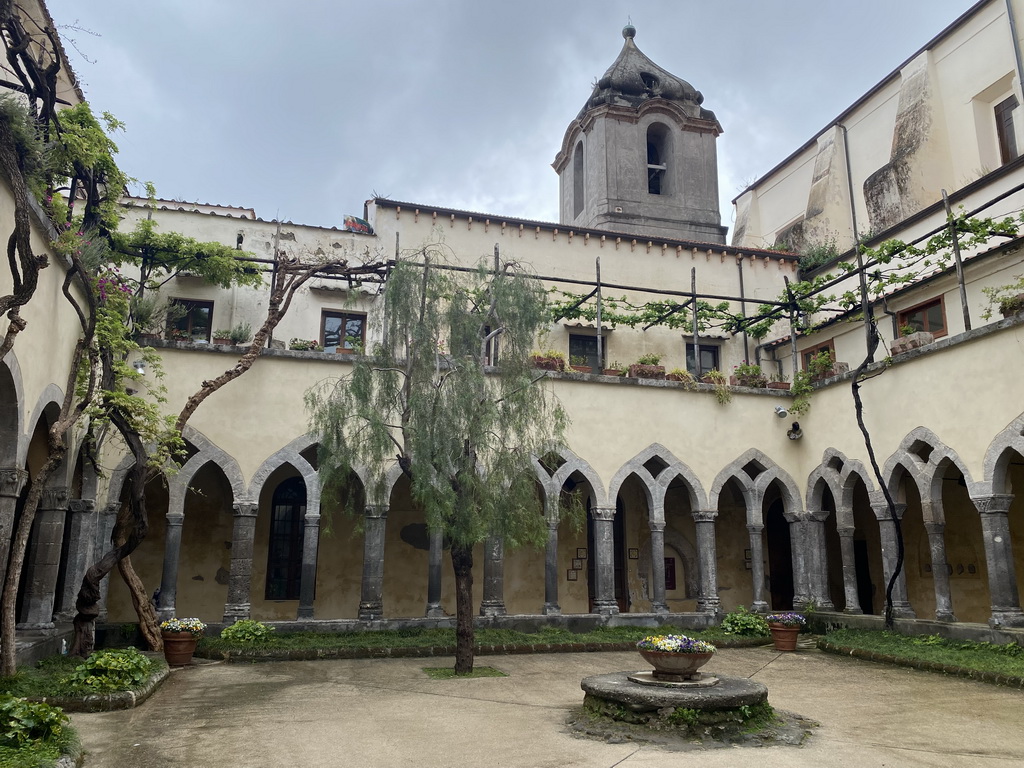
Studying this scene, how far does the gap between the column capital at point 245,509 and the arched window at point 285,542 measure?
295cm

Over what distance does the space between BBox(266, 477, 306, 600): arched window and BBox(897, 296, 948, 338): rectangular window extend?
11864 millimetres

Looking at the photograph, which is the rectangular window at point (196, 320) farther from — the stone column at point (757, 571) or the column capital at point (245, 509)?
the stone column at point (757, 571)

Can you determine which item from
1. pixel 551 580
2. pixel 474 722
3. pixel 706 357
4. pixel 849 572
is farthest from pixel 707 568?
pixel 474 722

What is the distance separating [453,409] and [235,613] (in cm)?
558

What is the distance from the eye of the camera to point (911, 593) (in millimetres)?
15844

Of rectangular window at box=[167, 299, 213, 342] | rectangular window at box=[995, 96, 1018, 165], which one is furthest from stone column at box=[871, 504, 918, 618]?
rectangular window at box=[167, 299, 213, 342]

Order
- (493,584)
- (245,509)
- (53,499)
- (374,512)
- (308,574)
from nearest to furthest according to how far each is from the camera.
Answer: (53,499) → (245,509) → (308,574) → (374,512) → (493,584)

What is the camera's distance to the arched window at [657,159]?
2219 centimetres

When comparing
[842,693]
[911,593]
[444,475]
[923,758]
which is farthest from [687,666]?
[911,593]

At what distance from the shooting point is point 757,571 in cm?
1462

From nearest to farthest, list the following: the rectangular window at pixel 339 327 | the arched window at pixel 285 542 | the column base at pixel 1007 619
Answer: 1. the column base at pixel 1007 619
2. the arched window at pixel 285 542
3. the rectangular window at pixel 339 327

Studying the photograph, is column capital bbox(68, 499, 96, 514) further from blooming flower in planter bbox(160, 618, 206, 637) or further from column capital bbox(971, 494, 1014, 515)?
column capital bbox(971, 494, 1014, 515)

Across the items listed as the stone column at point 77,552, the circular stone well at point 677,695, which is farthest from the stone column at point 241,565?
the circular stone well at point 677,695

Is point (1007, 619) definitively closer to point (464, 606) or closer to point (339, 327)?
point (464, 606)
